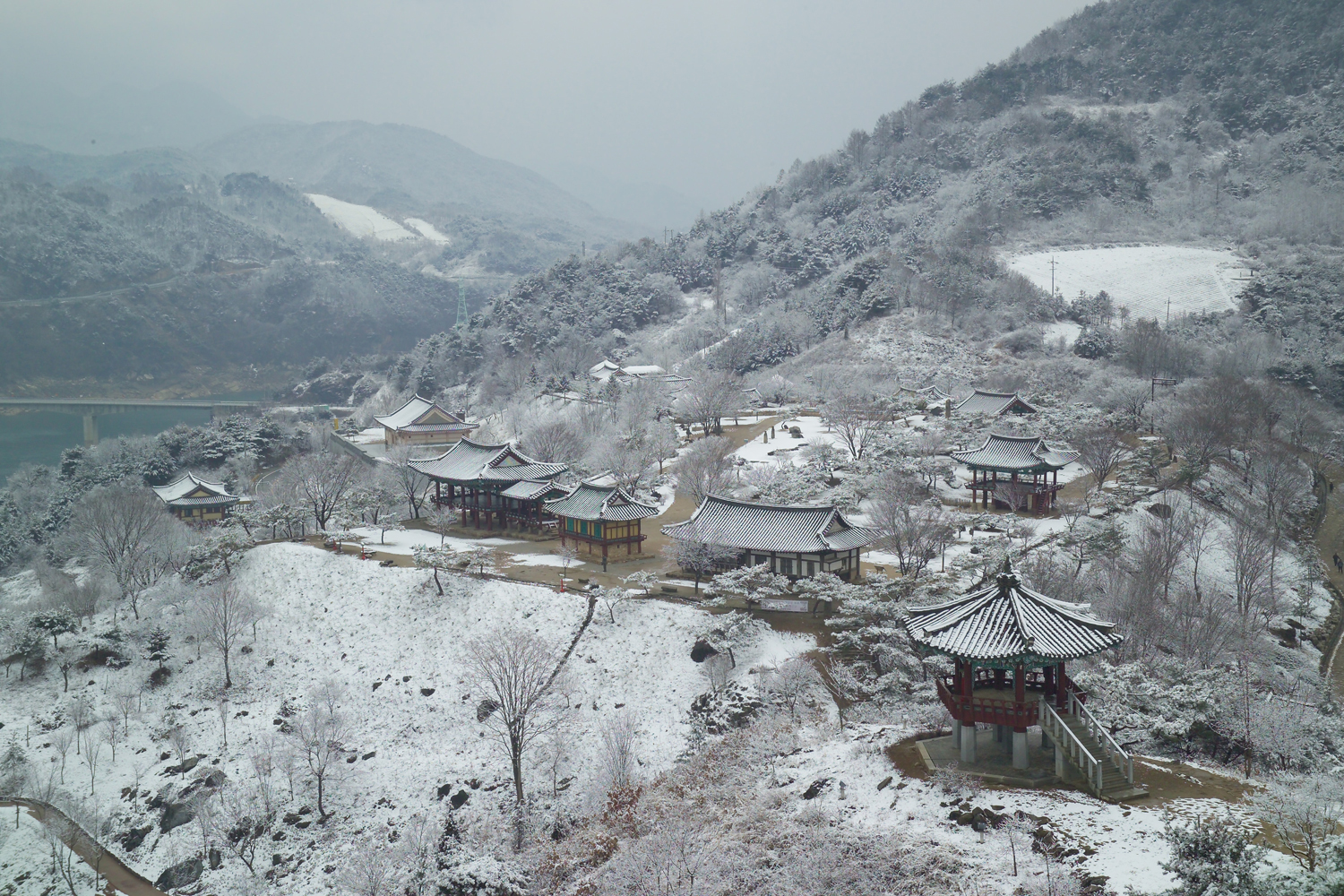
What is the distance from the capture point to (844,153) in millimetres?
141500

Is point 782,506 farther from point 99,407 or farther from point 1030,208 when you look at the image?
point 1030,208

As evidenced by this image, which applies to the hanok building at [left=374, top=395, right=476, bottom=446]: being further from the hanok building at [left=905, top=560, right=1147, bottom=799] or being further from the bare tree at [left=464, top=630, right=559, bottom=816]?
the hanok building at [left=905, top=560, right=1147, bottom=799]

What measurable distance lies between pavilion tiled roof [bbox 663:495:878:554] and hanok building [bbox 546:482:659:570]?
11.4ft

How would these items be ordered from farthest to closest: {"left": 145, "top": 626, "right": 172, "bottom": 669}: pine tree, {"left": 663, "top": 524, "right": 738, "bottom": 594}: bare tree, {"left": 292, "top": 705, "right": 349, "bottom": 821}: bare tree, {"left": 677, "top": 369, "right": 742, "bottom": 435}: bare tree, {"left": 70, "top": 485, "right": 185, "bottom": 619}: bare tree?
{"left": 677, "top": 369, "right": 742, "bottom": 435}: bare tree, {"left": 70, "top": 485, "right": 185, "bottom": 619}: bare tree, {"left": 663, "top": 524, "right": 738, "bottom": 594}: bare tree, {"left": 145, "top": 626, "right": 172, "bottom": 669}: pine tree, {"left": 292, "top": 705, "right": 349, "bottom": 821}: bare tree

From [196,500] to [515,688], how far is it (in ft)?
118

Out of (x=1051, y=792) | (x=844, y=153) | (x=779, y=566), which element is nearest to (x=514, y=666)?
(x=779, y=566)

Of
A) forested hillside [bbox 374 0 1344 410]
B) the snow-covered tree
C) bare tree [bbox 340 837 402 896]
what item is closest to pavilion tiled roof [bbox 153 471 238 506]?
forested hillside [bbox 374 0 1344 410]

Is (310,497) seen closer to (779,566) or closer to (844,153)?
(779,566)

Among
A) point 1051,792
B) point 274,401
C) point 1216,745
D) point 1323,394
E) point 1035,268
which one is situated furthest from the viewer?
point 274,401

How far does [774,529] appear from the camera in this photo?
3403cm

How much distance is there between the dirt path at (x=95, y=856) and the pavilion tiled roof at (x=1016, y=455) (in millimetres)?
34994

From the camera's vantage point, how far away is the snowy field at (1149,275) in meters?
87.4

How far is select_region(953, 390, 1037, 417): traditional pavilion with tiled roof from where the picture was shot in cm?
5678

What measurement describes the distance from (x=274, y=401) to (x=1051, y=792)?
361 ft
